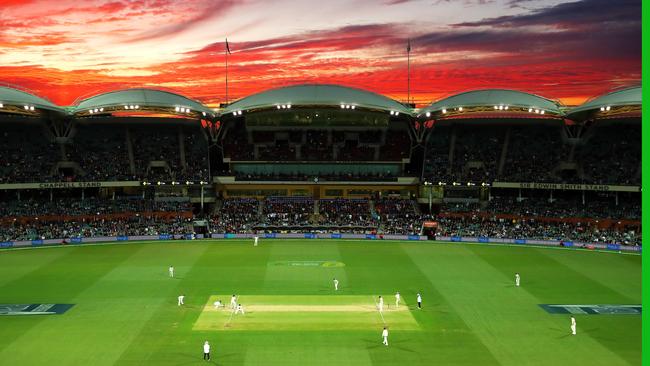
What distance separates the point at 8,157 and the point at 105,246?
Answer: 2268 centimetres

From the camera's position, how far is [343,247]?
57.5 m

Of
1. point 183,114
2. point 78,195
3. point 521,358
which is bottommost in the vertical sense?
point 521,358

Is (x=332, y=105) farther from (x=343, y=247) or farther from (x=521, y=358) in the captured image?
(x=521, y=358)

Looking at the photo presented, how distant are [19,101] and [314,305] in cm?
4142

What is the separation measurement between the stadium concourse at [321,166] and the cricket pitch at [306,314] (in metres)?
28.5

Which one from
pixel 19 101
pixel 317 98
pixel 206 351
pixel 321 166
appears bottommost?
pixel 206 351

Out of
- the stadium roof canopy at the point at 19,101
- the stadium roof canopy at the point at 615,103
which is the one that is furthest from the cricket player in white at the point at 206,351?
the stadium roof canopy at the point at 615,103

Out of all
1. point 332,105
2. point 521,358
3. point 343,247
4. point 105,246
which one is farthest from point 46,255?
point 521,358

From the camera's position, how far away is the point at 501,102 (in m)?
63.5

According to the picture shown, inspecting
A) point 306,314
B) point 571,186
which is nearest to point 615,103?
point 571,186

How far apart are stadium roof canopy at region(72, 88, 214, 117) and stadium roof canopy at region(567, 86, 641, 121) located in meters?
42.9

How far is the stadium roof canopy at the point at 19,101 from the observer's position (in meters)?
58.2

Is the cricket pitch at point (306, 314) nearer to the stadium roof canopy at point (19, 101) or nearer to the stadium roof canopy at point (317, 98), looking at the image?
the stadium roof canopy at point (317, 98)

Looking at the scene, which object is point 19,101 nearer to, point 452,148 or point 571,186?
point 452,148
